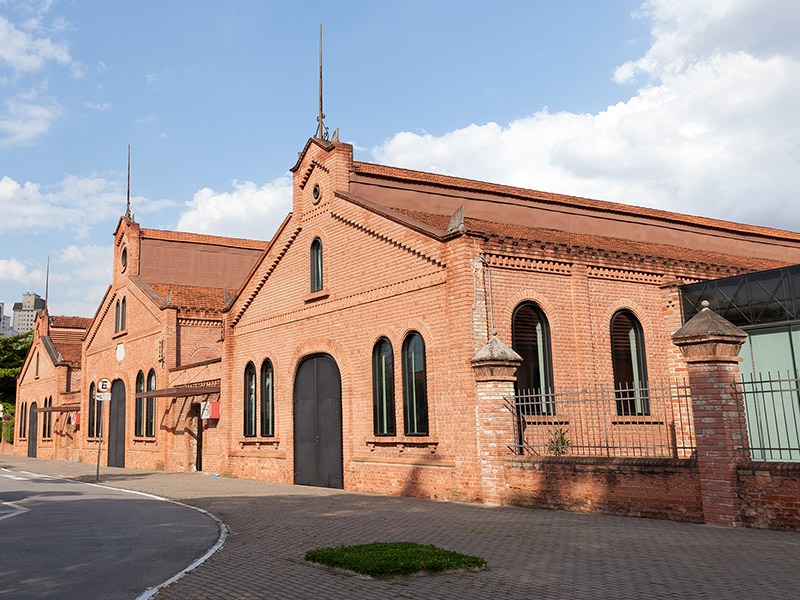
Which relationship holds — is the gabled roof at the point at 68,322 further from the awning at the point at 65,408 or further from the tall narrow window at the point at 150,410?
the tall narrow window at the point at 150,410

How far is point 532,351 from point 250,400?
35.6 feet

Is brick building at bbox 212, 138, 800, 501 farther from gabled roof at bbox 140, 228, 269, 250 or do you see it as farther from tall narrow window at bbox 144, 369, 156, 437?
gabled roof at bbox 140, 228, 269, 250

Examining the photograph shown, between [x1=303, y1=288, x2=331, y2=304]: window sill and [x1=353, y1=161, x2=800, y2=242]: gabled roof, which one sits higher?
[x1=353, y1=161, x2=800, y2=242]: gabled roof

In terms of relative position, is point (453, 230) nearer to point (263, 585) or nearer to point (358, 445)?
point (358, 445)

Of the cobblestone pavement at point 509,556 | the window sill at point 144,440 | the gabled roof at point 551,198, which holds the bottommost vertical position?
the cobblestone pavement at point 509,556

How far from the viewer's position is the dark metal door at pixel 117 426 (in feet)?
108

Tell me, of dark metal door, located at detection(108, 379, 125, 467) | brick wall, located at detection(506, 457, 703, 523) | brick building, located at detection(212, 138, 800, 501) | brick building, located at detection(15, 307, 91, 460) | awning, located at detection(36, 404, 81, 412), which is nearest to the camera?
brick wall, located at detection(506, 457, 703, 523)

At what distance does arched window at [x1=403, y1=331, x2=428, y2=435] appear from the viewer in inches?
642

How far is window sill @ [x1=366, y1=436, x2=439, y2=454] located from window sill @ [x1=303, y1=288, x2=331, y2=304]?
427 centimetres

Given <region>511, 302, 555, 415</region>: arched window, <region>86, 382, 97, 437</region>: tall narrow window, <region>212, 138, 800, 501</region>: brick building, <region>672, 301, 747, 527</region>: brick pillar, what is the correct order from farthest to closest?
<region>86, 382, 97, 437</region>: tall narrow window → <region>511, 302, 555, 415</region>: arched window → <region>212, 138, 800, 501</region>: brick building → <region>672, 301, 747, 527</region>: brick pillar

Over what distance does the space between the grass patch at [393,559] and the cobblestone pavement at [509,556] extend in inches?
6.3

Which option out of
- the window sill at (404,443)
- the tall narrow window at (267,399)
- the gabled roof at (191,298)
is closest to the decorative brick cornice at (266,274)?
the tall narrow window at (267,399)

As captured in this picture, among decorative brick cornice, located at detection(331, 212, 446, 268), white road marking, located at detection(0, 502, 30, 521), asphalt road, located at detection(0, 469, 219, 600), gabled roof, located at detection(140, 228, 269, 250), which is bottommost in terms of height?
asphalt road, located at detection(0, 469, 219, 600)

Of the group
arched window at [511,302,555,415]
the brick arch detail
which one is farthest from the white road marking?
arched window at [511,302,555,415]
